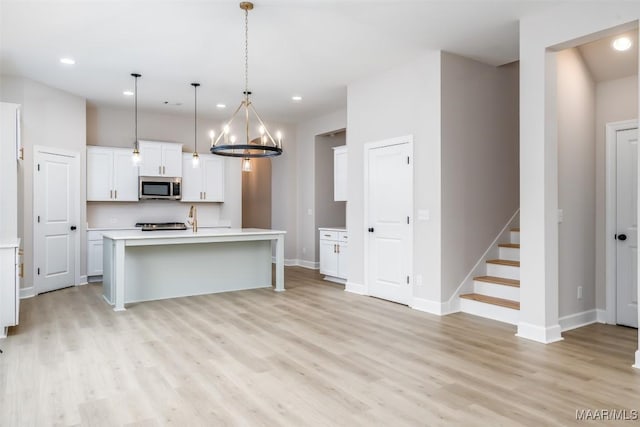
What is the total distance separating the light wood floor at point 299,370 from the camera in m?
2.47

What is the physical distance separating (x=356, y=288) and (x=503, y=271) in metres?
1.99

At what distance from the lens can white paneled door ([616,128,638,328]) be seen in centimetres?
432

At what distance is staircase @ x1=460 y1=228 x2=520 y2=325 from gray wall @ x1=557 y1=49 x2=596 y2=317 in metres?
0.52

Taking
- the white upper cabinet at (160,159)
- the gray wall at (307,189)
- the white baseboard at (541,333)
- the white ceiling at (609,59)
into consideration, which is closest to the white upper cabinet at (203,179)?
the white upper cabinet at (160,159)

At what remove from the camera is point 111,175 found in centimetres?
730

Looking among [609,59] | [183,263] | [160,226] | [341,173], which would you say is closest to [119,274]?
[183,263]

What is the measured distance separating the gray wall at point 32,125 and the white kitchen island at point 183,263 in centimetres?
118

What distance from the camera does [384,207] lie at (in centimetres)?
566

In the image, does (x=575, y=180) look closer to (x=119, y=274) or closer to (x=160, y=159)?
(x=119, y=274)

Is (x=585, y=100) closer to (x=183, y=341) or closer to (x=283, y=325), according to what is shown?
(x=283, y=325)

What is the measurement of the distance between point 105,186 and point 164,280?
8.60 ft

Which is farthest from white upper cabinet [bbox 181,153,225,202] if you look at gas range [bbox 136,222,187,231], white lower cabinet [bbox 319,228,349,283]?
white lower cabinet [bbox 319,228,349,283]

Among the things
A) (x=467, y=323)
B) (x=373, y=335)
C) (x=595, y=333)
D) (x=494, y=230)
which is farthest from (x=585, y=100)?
(x=373, y=335)

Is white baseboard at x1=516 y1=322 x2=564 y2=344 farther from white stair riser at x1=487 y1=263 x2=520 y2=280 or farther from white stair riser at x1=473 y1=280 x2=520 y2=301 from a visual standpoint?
white stair riser at x1=487 y1=263 x2=520 y2=280
